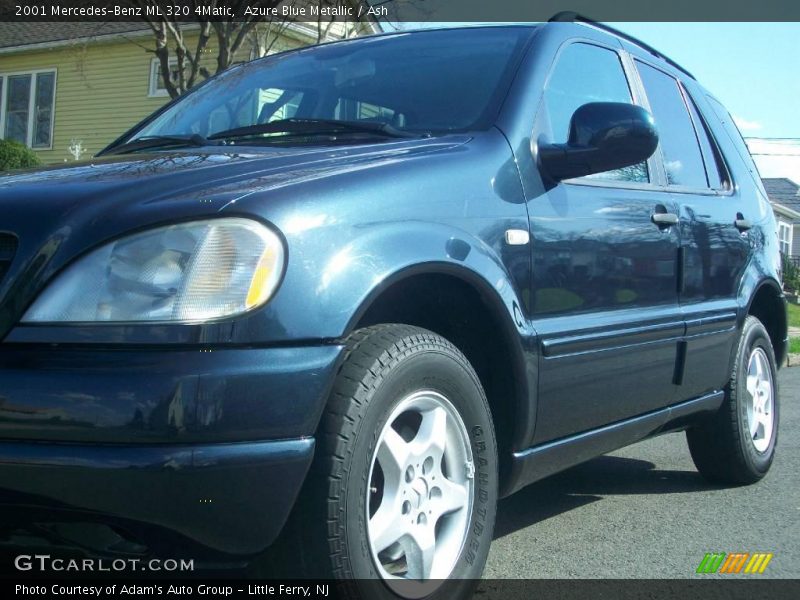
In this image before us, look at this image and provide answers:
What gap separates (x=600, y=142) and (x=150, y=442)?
1850 millimetres

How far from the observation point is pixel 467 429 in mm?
2805

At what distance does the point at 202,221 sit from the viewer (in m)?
2.30

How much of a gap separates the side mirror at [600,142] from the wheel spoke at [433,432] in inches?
41.0

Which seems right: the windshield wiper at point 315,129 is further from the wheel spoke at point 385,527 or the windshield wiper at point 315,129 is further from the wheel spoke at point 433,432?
the wheel spoke at point 385,527

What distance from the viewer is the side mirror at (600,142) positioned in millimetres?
3258

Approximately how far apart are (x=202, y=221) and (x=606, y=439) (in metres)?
1.92

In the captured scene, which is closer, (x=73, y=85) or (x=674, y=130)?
(x=674, y=130)

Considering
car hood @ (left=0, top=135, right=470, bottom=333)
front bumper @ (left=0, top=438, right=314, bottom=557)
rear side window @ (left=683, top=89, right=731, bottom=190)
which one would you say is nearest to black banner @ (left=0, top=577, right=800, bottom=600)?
front bumper @ (left=0, top=438, right=314, bottom=557)

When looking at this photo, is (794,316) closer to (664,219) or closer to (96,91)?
(96,91)

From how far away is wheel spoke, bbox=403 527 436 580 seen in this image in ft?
8.68

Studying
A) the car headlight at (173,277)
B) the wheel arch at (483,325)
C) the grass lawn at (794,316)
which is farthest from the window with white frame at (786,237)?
the car headlight at (173,277)

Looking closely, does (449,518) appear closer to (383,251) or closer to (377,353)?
(377,353)

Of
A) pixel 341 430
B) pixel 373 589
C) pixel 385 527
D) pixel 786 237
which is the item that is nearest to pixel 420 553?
pixel 385 527

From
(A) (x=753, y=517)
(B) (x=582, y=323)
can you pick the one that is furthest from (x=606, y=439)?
(A) (x=753, y=517)
